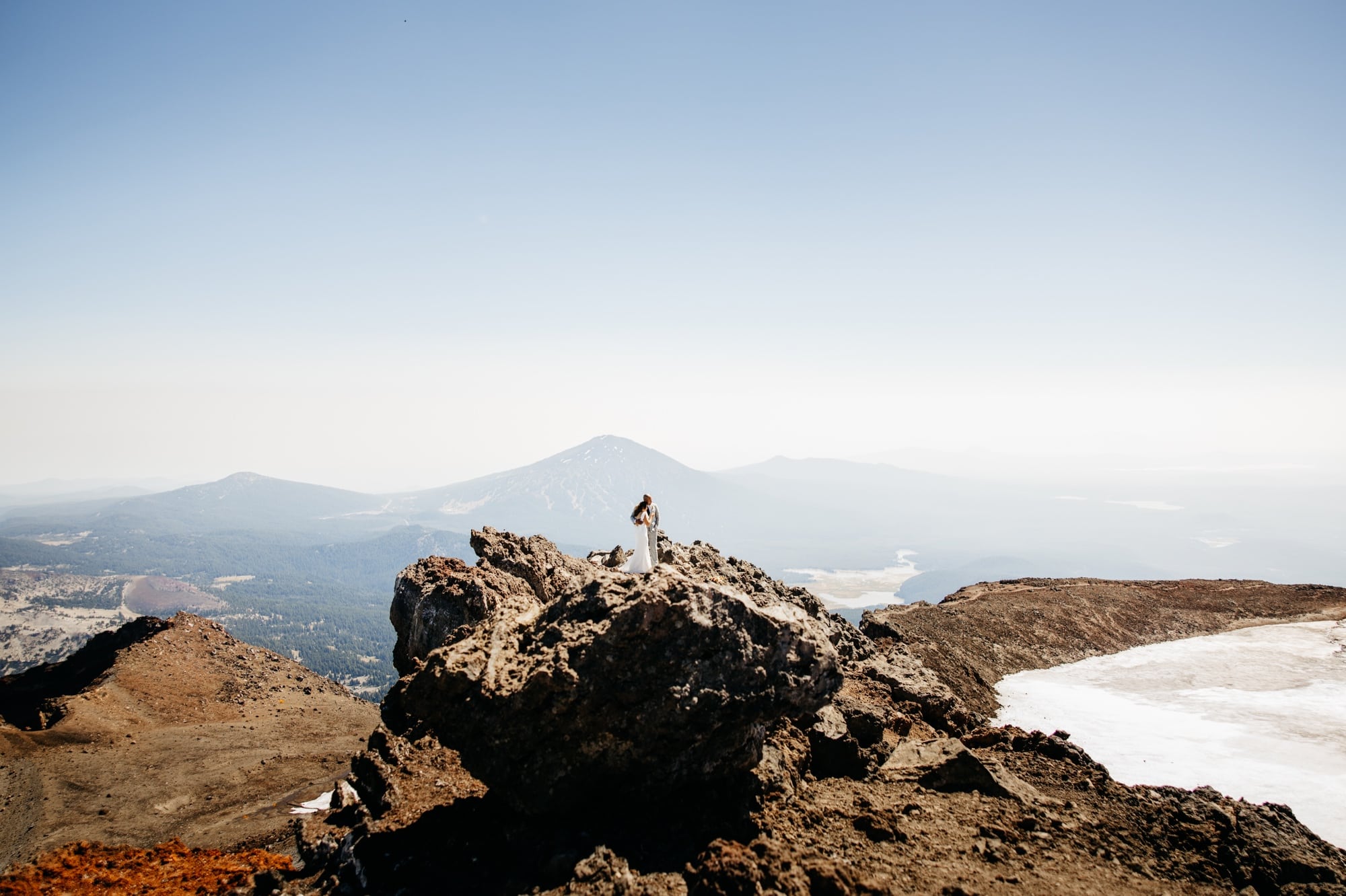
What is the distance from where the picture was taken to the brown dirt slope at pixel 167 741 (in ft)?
55.4

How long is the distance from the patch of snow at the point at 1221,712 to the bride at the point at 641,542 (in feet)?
45.2

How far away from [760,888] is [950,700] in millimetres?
10412

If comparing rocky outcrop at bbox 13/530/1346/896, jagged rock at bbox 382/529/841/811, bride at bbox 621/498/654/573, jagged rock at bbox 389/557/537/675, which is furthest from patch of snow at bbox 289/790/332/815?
bride at bbox 621/498/654/573

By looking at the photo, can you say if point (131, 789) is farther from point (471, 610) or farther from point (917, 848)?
point (917, 848)

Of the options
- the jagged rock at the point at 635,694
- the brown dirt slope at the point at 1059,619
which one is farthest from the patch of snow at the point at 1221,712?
the jagged rock at the point at 635,694

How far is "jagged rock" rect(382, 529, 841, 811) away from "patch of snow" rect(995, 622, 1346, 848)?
43.0 ft

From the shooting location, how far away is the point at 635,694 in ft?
26.2

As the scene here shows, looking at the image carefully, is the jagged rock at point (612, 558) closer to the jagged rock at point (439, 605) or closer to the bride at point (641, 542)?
the jagged rock at point (439, 605)

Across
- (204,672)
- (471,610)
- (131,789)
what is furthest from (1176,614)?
(204,672)

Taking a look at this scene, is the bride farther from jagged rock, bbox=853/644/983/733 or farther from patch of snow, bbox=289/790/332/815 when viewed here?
patch of snow, bbox=289/790/332/815

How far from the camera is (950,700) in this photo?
14906mm

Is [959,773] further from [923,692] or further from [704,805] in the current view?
[923,692]

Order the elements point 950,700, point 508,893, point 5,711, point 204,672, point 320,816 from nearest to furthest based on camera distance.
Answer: point 508,893 → point 320,816 → point 950,700 → point 5,711 → point 204,672

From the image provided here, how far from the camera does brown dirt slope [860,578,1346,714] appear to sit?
74.6 feet
